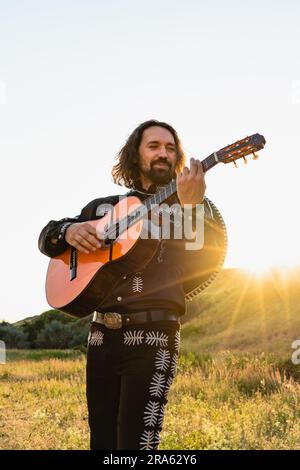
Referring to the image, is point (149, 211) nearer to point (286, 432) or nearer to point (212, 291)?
point (286, 432)

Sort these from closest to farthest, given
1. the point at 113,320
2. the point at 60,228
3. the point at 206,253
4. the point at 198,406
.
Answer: the point at 113,320
the point at 206,253
the point at 60,228
the point at 198,406

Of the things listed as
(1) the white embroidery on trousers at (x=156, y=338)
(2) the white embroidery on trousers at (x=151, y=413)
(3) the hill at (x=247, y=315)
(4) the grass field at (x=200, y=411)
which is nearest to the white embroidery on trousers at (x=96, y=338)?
(1) the white embroidery on trousers at (x=156, y=338)

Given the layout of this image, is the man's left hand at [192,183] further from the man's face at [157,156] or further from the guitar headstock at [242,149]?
the man's face at [157,156]

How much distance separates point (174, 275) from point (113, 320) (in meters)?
0.45

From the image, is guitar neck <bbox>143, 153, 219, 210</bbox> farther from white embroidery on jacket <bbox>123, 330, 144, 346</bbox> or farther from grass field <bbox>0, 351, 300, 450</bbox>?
grass field <bbox>0, 351, 300, 450</bbox>

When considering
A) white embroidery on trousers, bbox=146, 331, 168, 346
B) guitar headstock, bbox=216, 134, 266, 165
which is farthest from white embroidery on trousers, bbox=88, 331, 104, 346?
guitar headstock, bbox=216, 134, 266, 165

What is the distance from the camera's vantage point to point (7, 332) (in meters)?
28.4

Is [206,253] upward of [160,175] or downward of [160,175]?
downward

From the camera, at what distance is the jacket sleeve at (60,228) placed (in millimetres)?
3848

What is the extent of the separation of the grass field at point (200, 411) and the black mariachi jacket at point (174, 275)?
235 cm

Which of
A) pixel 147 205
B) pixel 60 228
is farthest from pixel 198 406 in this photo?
pixel 147 205

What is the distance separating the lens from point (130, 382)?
2938 mm

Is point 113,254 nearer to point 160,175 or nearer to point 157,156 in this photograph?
point 160,175
